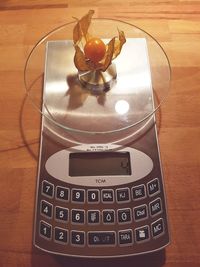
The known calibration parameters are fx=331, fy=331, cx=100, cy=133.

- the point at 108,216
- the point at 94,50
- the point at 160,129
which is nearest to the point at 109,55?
the point at 94,50

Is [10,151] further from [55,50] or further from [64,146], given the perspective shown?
[55,50]

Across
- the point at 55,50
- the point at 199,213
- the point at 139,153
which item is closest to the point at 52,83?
the point at 55,50

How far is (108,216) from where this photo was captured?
395mm

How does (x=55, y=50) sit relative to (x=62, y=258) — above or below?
above

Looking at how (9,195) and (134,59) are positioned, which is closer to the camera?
(9,195)

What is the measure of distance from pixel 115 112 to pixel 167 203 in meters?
0.15

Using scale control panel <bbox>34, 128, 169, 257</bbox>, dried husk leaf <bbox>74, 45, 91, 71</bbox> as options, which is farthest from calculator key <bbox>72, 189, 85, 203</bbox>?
dried husk leaf <bbox>74, 45, 91, 71</bbox>

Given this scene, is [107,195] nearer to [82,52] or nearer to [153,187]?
[153,187]

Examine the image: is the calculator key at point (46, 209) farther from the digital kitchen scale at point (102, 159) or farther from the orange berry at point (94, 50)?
the orange berry at point (94, 50)

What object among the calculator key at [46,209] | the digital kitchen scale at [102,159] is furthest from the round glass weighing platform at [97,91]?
the calculator key at [46,209]

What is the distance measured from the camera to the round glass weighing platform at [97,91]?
48cm

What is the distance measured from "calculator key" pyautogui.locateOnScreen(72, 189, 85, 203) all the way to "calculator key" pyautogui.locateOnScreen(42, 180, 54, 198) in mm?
28

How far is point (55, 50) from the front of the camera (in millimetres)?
557

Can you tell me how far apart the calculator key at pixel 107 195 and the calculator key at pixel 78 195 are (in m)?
0.03
